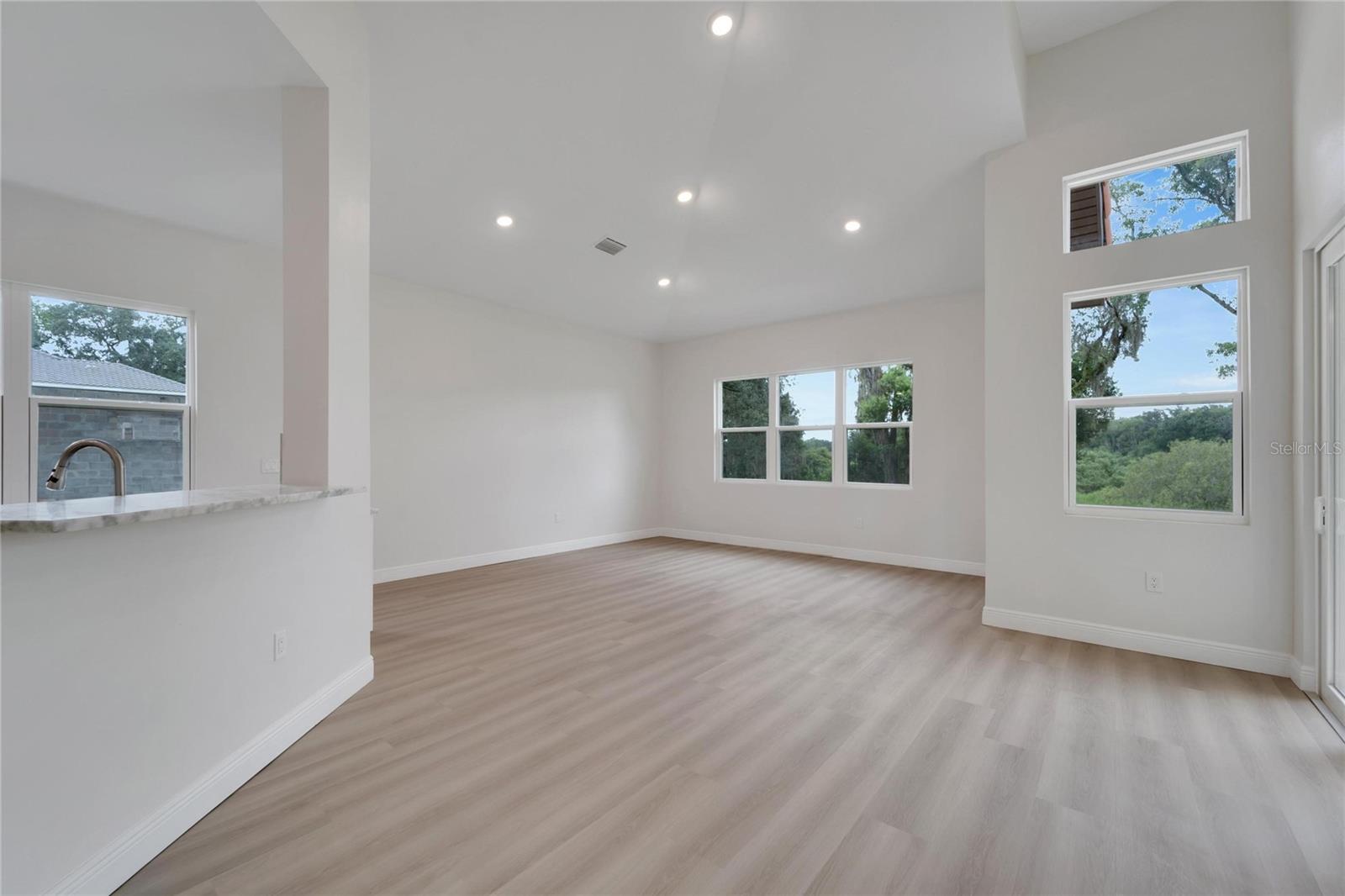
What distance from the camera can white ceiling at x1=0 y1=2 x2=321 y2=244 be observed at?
215 centimetres

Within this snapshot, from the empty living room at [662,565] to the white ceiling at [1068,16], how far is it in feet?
0.10

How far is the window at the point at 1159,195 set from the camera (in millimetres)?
3232

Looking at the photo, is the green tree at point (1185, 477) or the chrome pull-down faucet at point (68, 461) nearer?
the chrome pull-down faucet at point (68, 461)

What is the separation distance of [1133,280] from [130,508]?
4927 mm

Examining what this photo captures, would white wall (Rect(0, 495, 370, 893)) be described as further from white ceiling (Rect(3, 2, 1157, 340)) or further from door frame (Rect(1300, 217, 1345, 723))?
door frame (Rect(1300, 217, 1345, 723))

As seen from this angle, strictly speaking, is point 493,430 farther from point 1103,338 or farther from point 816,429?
point 1103,338

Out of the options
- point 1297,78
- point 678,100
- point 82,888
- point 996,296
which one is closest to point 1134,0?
point 1297,78

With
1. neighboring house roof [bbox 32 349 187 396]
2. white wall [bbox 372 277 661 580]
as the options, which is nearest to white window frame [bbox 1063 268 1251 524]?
white wall [bbox 372 277 661 580]

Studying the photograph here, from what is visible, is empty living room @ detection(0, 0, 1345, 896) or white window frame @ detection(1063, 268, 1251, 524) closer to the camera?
empty living room @ detection(0, 0, 1345, 896)

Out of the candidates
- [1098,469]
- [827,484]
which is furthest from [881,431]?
[1098,469]

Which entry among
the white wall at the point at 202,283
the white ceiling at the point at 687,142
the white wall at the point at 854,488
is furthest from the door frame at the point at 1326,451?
the white wall at the point at 202,283

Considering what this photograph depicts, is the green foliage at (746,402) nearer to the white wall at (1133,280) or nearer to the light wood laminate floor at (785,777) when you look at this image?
the white wall at (1133,280)

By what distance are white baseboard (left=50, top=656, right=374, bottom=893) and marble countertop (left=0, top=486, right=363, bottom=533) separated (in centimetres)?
88

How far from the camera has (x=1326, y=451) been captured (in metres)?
2.69
